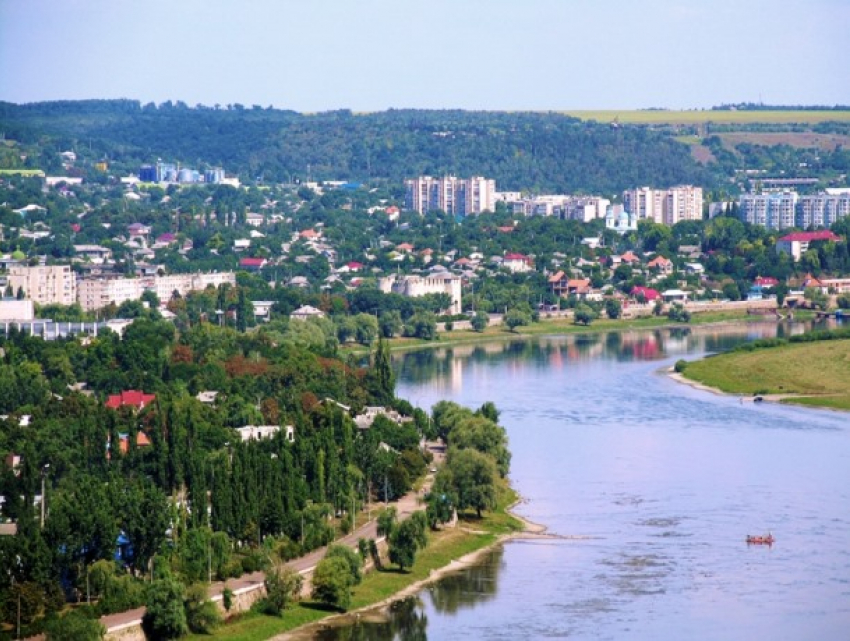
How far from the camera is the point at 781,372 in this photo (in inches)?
1650

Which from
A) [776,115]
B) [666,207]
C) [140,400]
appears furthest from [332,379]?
[776,115]

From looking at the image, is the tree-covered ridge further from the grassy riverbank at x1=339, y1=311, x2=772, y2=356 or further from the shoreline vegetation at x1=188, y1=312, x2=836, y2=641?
the grassy riverbank at x1=339, y1=311, x2=772, y2=356

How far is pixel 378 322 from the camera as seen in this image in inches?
2021

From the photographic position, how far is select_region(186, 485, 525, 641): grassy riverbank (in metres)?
21.0

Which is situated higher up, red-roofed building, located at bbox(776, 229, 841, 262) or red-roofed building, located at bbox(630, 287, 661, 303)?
red-roofed building, located at bbox(776, 229, 841, 262)

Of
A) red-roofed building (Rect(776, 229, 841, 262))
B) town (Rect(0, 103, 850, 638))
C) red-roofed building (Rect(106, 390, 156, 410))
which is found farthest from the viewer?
red-roofed building (Rect(776, 229, 841, 262))

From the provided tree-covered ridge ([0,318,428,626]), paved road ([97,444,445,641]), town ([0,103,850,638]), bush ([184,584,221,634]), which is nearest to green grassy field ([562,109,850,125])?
town ([0,103,850,638])

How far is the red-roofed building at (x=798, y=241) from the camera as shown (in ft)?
228

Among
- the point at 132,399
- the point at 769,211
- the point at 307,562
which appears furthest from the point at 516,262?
the point at 307,562

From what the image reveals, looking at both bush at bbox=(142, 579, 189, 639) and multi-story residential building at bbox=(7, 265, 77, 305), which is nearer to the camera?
bush at bbox=(142, 579, 189, 639)

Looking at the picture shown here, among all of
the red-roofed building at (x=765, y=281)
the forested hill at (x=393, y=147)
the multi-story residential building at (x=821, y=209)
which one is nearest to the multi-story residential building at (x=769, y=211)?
the multi-story residential building at (x=821, y=209)

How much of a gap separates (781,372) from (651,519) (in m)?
15.7

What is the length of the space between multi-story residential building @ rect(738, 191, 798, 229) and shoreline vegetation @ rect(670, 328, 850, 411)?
3772cm

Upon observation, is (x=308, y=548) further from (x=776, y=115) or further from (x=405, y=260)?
(x=776, y=115)
